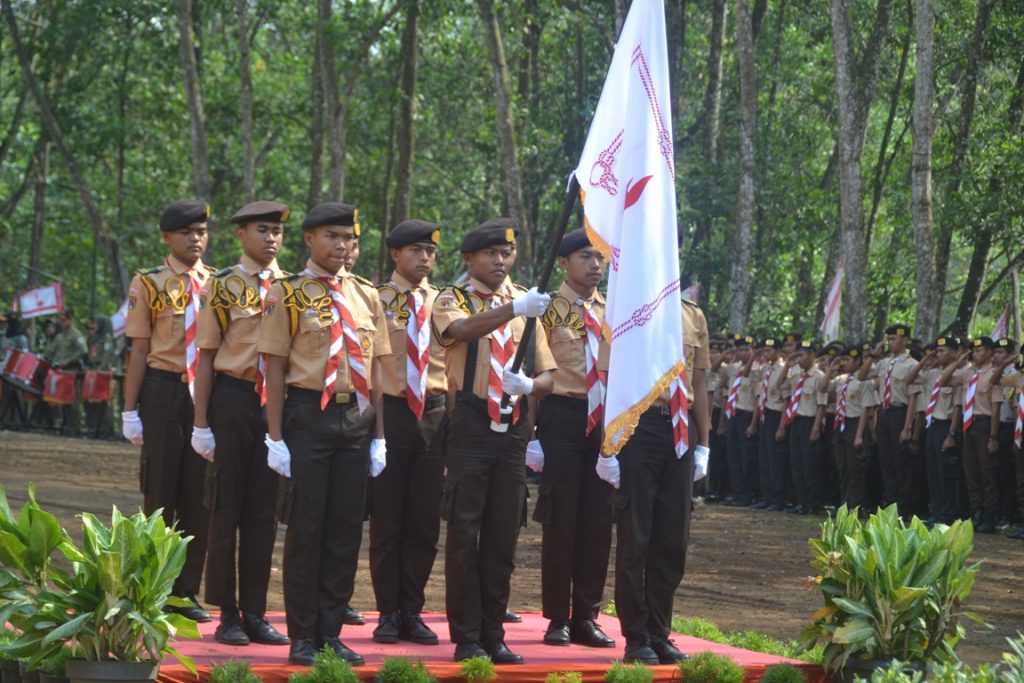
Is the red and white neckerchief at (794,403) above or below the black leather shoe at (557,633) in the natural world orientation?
above

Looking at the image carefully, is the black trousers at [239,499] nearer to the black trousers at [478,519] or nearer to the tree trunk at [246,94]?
the black trousers at [478,519]

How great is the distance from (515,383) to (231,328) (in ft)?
5.41

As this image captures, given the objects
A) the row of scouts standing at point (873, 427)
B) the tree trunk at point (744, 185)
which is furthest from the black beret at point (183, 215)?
the tree trunk at point (744, 185)

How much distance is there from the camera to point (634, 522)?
798cm

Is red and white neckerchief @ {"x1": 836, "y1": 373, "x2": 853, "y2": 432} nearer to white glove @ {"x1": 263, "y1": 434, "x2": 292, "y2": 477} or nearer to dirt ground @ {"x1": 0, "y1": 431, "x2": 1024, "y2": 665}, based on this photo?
dirt ground @ {"x1": 0, "y1": 431, "x2": 1024, "y2": 665}

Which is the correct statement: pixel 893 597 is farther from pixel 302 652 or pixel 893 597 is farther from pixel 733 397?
pixel 733 397

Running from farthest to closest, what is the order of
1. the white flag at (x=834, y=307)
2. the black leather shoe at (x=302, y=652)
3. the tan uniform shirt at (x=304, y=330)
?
the white flag at (x=834, y=307)
the tan uniform shirt at (x=304, y=330)
the black leather shoe at (x=302, y=652)

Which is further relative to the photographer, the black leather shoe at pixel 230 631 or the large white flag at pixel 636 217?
the black leather shoe at pixel 230 631

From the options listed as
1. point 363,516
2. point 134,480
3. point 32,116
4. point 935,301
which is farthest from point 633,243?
point 32,116

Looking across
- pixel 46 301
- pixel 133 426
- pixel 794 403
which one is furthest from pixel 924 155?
pixel 46 301

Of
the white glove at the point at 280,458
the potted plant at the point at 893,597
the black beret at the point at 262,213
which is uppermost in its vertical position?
the black beret at the point at 262,213

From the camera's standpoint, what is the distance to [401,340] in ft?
29.8

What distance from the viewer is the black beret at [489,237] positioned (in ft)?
26.9

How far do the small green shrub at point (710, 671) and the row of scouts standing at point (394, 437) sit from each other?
34 cm
